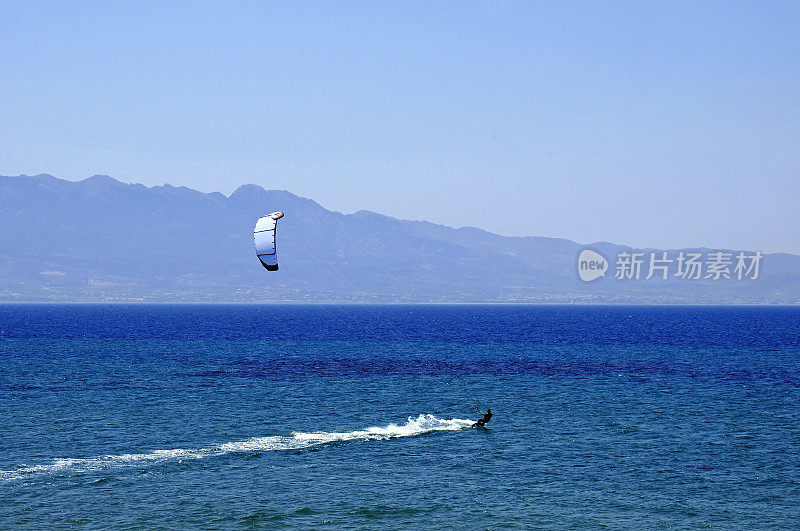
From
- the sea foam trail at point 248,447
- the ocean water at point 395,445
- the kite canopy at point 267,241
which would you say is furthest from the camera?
the kite canopy at point 267,241

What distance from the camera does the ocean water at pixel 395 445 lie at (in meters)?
46.8

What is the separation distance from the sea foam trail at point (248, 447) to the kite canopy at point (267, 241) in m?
13.6

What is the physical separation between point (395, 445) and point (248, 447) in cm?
1127

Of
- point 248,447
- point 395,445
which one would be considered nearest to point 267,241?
point 248,447

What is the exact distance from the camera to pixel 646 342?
180 meters

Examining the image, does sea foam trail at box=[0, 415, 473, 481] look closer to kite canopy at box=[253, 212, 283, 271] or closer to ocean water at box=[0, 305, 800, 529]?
ocean water at box=[0, 305, 800, 529]

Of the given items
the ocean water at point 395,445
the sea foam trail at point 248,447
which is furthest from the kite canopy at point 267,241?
the ocean water at point 395,445

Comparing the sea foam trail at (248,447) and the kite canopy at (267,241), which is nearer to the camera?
the sea foam trail at (248,447)

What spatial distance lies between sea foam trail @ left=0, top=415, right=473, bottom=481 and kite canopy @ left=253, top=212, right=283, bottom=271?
537 inches

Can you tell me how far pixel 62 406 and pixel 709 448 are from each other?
191 ft

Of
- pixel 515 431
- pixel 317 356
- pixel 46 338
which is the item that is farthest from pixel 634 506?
pixel 46 338

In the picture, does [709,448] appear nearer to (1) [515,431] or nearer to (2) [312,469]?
(1) [515,431]

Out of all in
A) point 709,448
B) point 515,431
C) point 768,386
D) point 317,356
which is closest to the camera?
point 709,448

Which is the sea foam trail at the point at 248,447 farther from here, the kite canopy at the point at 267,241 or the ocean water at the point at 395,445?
the kite canopy at the point at 267,241
